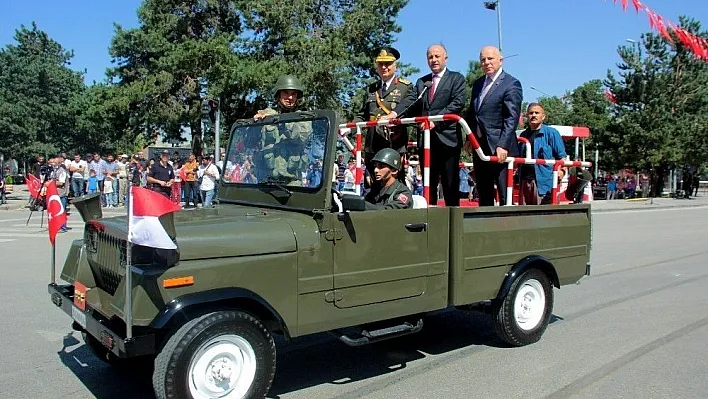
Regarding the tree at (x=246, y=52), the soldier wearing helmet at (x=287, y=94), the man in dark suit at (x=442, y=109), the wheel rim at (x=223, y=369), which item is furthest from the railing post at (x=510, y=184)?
the tree at (x=246, y=52)

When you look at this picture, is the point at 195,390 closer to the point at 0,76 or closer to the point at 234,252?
the point at 234,252

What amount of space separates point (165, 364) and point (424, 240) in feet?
6.75

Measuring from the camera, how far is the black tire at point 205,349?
3.59 meters

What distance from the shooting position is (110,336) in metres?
3.64

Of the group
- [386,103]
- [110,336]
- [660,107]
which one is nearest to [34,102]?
[660,107]

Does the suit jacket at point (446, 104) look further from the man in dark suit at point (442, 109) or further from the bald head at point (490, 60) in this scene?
the bald head at point (490, 60)

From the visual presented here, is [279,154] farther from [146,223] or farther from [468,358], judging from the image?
[468,358]

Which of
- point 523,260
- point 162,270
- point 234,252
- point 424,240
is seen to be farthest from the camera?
point 523,260

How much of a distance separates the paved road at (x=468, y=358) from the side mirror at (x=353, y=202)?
4.39 ft

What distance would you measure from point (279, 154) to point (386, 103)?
159cm

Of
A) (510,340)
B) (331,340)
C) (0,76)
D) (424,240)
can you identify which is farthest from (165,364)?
(0,76)

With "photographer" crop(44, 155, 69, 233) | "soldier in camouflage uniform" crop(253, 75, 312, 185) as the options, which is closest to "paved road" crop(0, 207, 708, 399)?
"soldier in camouflage uniform" crop(253, 75, 312, 185)

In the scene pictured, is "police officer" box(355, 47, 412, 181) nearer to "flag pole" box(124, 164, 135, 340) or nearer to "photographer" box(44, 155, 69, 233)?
"flag pole" box(124, 164, 135, 340)

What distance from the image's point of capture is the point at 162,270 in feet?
11.7
